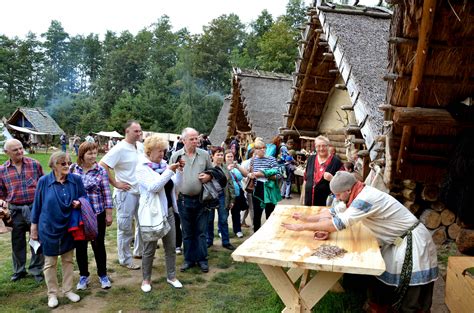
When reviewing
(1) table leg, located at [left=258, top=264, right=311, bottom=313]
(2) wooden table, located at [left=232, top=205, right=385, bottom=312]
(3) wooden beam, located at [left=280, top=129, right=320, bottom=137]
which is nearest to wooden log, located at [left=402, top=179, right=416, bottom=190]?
(2) wooden table, located at [left=232, top=205, right=385, bottom=312]

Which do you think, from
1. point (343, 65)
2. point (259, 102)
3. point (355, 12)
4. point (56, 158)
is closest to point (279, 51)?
point (259, 102)

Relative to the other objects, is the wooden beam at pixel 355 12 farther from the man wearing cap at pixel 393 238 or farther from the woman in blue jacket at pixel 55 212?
the woman in blue jacket at pixel 55 212

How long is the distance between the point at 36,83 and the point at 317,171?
63.9 metres

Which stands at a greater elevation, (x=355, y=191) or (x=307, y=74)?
(x=307, y=74)

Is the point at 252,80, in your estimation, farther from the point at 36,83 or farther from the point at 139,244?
the point at 36,83

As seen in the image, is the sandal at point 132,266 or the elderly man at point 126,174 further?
the sandal at point 132,266

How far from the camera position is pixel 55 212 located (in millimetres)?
3863

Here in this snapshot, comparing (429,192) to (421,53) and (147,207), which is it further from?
(147,207)

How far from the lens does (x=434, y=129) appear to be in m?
4.24

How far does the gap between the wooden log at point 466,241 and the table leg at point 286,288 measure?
180 cm

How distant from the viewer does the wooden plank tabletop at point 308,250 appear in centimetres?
249

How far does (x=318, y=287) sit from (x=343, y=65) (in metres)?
5.10

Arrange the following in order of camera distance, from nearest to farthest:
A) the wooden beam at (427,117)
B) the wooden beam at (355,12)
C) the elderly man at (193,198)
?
the wooden beam at (427,117) < the elderly man at (193,198) < the wooden beam at (355,12)

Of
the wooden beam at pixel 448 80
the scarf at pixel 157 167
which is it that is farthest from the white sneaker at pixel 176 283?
the wooden beam at pixel 448 80
